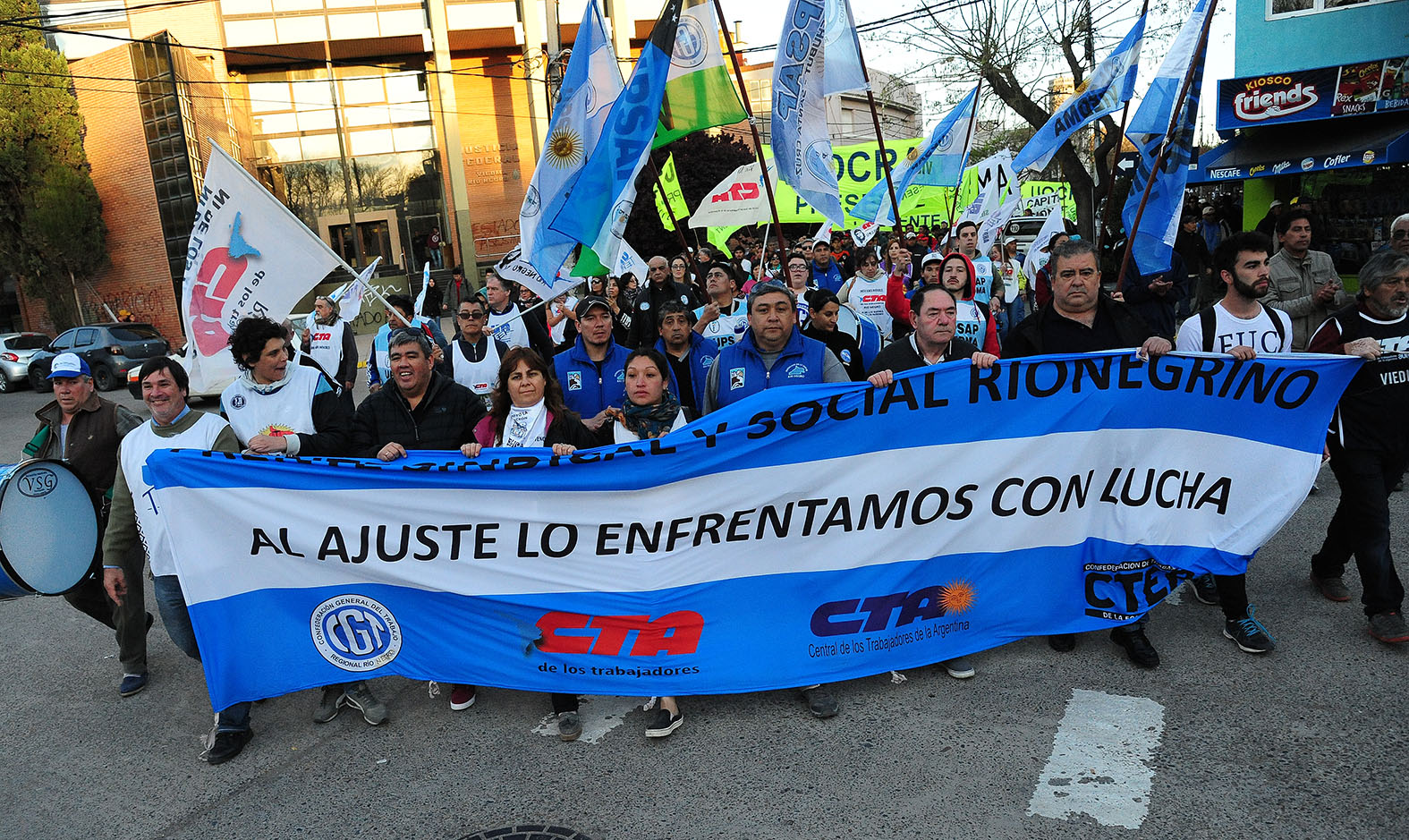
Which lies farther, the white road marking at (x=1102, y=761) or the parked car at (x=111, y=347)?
the parked car at (x=111, y=347)

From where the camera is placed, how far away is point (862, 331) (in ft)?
24.9

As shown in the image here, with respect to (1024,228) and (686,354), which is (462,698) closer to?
(686,354)

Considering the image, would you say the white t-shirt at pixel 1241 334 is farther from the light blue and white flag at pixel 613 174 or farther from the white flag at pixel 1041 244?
the white flag at pixel 1041 244

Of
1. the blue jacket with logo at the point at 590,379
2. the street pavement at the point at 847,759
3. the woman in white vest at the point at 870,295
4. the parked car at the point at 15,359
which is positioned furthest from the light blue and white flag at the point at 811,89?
the parked car at the point at 15,359

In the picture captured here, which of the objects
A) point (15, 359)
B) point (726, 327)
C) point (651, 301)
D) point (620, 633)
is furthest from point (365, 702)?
point (15, 359)

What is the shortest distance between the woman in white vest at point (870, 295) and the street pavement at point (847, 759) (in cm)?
521

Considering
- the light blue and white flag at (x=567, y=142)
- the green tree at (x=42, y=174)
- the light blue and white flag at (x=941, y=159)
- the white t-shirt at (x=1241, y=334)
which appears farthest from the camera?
the green tree at (x=42, y=174)

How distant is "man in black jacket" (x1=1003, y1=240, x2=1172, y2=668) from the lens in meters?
4.47

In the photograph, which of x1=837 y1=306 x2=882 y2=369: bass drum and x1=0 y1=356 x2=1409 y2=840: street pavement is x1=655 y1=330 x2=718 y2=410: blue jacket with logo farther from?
x1=0 y1=356 x2=1409 y2=840: street pavement

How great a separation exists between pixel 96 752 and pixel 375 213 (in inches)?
1367

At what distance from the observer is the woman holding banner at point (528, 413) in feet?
15.1

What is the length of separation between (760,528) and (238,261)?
12.1 ft

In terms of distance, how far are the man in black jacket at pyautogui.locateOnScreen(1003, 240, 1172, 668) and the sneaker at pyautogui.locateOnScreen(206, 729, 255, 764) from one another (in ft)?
12.5

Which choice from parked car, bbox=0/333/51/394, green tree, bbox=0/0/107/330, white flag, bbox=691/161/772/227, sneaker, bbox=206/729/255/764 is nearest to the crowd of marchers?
sneaker, bbox=206/729/255/764
